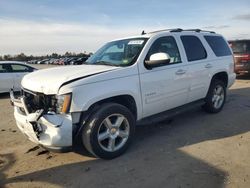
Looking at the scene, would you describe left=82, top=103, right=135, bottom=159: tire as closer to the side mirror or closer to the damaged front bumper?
the damaged front bumper

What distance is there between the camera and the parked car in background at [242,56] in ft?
42.1

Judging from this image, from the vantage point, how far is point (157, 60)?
4926mm

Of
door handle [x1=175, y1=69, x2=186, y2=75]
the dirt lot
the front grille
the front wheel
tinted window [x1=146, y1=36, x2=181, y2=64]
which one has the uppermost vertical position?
tinted window [x1=146, y1=36, x2=181, y2=64]

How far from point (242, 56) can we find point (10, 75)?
9.98 metres

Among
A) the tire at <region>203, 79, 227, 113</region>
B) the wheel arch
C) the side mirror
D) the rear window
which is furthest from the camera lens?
the rear window

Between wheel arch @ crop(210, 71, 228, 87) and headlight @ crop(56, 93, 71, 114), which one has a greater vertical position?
headlight @ crop(56, 93, 71, 114)

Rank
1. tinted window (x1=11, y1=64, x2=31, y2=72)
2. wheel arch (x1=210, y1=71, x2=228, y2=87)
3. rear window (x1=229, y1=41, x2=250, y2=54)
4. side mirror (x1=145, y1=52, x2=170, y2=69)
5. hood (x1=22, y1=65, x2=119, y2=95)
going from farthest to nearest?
rear window (x1=229, y1=41, x2=250, y2=54)
tinted window (x1=11, y1=64, x2=31, y2=72)
wheel arch (x1=210, y1=71, x2=228, y2=87)
side mirror (x1=145, y1=52, x2=170, y2=69)
hood (x1=22, y1=65, x2=119, y2=95)

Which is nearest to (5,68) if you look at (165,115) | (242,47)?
(165,115)

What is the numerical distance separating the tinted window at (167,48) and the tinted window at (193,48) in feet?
1.05

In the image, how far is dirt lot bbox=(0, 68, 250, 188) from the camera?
382 cm

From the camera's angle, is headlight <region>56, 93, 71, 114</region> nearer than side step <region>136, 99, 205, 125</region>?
Yes

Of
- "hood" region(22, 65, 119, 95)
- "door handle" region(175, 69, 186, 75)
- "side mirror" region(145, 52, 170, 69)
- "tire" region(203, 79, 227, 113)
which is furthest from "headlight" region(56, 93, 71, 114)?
"tire" region(203, 79, 227, 113)

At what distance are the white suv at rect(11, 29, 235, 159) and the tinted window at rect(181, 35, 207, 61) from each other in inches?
0.9

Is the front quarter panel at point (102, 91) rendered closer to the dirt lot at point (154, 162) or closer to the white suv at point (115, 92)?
the white suv at point (115, 92)
